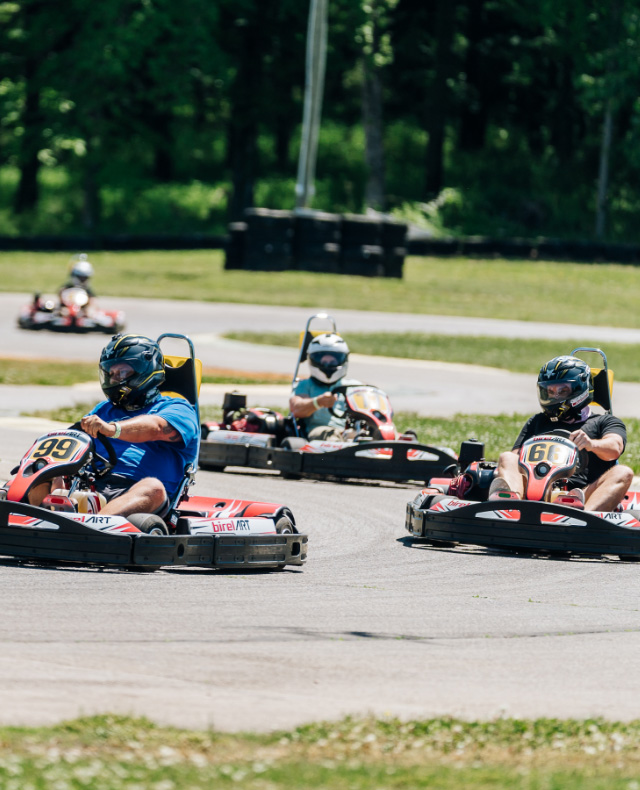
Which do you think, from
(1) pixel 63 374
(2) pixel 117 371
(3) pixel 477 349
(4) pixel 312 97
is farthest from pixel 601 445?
(4) pixel 312 97

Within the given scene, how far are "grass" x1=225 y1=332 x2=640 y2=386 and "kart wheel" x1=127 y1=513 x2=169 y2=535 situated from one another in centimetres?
1366

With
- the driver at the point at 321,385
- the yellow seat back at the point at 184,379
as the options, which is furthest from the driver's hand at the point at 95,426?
the driver at the point at 321,385

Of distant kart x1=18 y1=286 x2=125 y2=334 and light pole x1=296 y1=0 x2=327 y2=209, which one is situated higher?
light pole x1=296 y1=0 x2=327 y2=209

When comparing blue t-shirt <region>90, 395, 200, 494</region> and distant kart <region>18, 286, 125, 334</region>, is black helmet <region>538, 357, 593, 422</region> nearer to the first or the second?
blue t-shirt <region>90, 395, 200, 494</region>

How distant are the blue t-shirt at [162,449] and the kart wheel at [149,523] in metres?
0.41

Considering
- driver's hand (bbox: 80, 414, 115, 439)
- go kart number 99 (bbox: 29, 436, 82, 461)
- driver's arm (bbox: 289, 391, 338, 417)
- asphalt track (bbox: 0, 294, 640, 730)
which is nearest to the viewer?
asphalt track (bbox: 0, 294, 640, 730)

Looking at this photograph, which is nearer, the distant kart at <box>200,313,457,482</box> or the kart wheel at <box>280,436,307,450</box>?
the distant kart at <box>200,313,457,482</box>

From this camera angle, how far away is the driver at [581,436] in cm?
913

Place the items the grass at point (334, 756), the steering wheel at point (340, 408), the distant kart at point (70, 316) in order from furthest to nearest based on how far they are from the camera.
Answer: the distant kart at point (70, 316)
the steering wheel at point (340, 408)
the grass at point (334, 756)

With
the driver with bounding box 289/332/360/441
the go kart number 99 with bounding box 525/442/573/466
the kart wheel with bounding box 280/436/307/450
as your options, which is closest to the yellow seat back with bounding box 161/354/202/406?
the go kart number 99 with bounding box 525/442/573/466

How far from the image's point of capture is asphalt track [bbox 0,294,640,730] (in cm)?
521

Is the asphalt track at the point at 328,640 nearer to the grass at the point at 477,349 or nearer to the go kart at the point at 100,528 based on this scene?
the go kart at the point at 100,528

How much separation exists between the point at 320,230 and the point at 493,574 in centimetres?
2640

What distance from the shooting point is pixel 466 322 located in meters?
28.5
